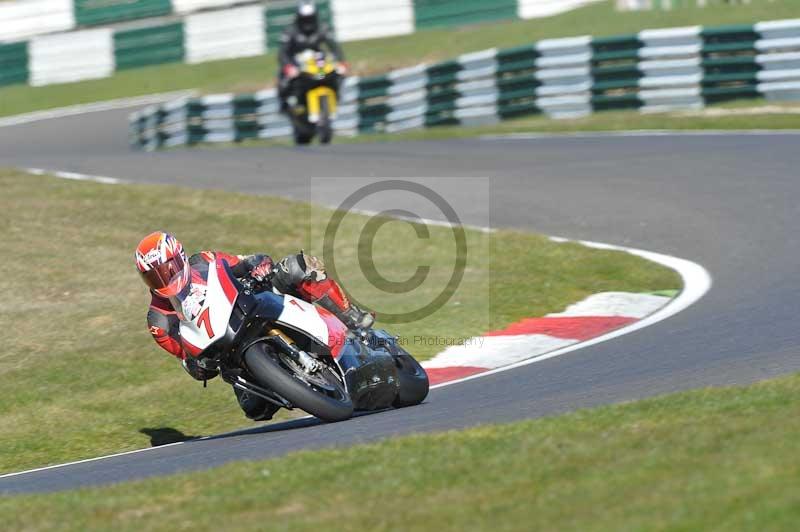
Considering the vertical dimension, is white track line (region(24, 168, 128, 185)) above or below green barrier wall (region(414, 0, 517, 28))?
below

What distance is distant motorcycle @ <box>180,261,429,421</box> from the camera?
692cm

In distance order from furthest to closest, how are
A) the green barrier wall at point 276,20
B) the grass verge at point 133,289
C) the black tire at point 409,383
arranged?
1. the green barrier wall at point 276,20
2. the grass verge at point 133,289
3. the black tire at point 409,383

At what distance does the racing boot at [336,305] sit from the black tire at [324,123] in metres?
12.5

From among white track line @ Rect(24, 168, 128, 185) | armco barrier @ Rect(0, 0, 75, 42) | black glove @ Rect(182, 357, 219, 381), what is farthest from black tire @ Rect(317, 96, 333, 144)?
armco barrier @ Rect(0, 0, 75, 42)

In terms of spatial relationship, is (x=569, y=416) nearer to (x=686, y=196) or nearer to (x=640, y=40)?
(x=686, y=196)

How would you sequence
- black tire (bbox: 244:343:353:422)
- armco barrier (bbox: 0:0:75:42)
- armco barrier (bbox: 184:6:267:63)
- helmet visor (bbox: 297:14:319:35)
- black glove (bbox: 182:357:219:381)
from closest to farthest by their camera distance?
black tire (bbox: 244:343:353:422)
black glove (bbox: 182:357:219:381)
helmet visor (bbox: 297:14:319:35)
armco barrier (bbox: 184:6:267:63)
armco barrier (bbox: 0:0:75:42)

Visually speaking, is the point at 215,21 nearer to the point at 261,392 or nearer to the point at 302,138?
the point at 302,138

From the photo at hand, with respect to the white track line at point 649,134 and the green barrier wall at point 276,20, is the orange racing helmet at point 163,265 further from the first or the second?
the green barrier wall at point 276,20

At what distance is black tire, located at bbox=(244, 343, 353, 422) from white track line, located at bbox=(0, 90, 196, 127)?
21519 mm

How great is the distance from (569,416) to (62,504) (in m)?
2.36

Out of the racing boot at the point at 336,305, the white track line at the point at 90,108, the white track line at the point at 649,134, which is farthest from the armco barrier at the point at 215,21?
the racing boot at the point at 336,305

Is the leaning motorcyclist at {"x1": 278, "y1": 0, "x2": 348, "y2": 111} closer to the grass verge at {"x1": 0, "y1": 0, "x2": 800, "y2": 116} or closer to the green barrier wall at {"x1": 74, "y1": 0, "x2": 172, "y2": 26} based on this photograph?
the grass verge at {"x1": 0, "y1": 0, "x2": 800, "y2": 116}

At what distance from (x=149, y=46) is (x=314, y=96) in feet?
41.6

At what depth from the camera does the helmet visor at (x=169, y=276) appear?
6.93 metres
